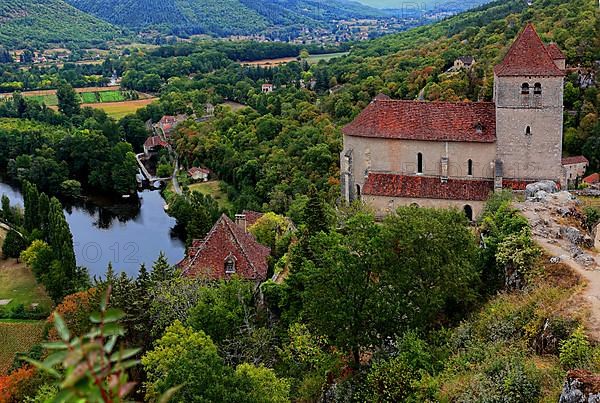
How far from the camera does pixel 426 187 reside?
40.5m

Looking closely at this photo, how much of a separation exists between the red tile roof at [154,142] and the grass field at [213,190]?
2069cm

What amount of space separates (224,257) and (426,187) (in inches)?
530

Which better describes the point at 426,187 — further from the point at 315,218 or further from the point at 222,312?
the point at 222,312

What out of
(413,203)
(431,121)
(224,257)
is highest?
→ (431,121)

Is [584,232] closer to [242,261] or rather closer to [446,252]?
[446,252]

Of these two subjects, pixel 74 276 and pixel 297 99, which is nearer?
pixel 74 276

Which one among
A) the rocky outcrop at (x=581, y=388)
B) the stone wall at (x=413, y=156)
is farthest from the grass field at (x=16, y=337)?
the rocky outcrop at (x=581, y=388)

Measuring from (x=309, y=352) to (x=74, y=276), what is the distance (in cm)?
2517

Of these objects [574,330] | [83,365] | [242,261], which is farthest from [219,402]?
[83,365]

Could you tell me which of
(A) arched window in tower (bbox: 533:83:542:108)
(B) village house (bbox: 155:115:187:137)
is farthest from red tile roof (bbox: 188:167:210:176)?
(A) arched window in tower (bbox: 533:83:542:108)

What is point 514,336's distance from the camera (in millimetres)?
19047

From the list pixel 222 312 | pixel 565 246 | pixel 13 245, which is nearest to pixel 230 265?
pixel 222 312

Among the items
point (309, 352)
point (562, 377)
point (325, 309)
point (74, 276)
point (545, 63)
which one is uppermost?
point (545, 63)

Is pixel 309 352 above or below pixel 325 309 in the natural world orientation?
below
